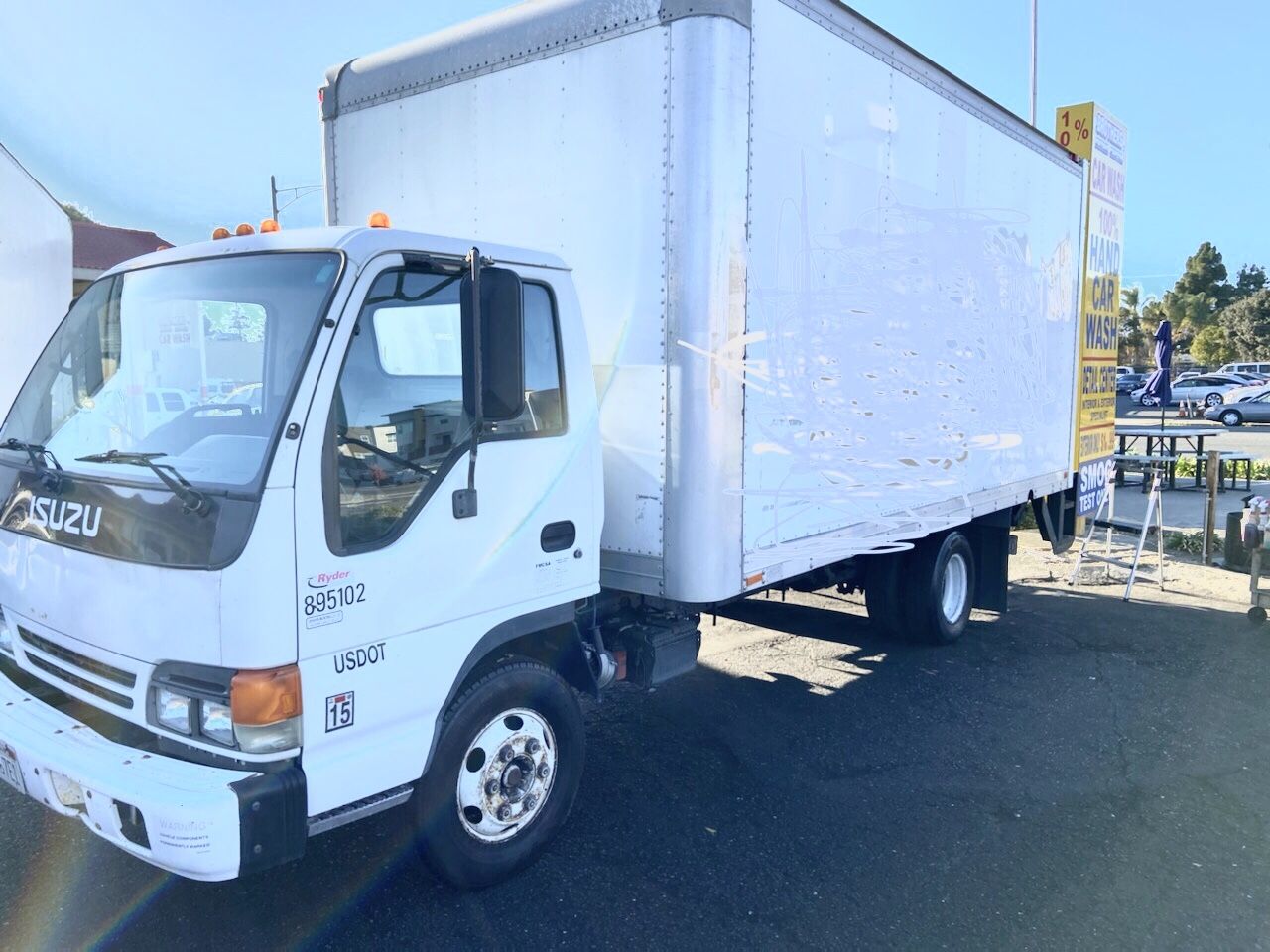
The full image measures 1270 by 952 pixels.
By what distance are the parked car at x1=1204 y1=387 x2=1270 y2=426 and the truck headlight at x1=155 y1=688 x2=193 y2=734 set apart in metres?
35.5

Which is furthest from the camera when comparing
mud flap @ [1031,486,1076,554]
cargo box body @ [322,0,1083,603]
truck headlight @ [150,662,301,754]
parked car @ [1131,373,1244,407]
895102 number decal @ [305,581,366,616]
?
parked car @ [1131,373,1244,407]

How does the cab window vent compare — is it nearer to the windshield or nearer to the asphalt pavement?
the windshield

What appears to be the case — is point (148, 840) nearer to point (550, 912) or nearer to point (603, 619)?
point (550, 912)

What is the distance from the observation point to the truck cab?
8.73 ft

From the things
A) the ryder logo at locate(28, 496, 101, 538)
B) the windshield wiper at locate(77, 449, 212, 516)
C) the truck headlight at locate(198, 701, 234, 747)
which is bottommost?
the truck headlight at locate(198, 701, 234, 747)

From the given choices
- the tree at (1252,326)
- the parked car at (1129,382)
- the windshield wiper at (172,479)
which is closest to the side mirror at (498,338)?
the windshield wiper at (172,479)

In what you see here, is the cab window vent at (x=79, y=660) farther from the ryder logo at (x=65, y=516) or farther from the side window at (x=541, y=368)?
the side window at (x=541, y=368)

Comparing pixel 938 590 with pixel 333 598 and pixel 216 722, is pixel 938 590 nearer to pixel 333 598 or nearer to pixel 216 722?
pixel 333 598

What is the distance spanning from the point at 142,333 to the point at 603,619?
223 centimetres

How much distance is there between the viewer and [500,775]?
137 inches

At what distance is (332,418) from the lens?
2838 mm

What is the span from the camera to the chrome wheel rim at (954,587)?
22.5 feet

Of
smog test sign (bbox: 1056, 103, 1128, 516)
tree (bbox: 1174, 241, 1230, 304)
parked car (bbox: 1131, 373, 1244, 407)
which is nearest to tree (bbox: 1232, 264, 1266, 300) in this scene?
tree (bbox: 1174, 241, 1230, 304)

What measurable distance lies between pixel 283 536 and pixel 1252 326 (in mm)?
59470
